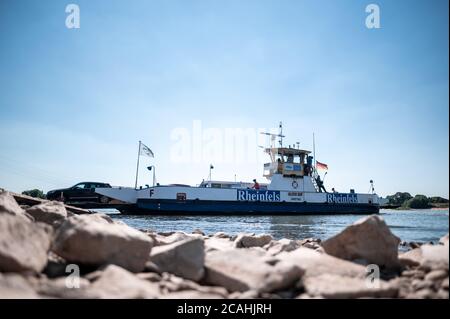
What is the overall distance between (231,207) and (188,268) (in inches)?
1040

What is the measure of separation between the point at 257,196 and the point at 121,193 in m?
12.7

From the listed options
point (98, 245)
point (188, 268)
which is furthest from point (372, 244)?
point (98, 245)

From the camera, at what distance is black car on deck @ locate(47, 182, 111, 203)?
86.1ft

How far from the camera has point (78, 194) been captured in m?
26.7

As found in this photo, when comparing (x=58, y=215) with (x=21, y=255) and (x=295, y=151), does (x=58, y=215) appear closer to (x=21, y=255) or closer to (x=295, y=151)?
(x=21, y=255)

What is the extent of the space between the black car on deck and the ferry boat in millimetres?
578

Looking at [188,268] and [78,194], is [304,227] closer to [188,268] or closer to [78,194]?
[188,268]

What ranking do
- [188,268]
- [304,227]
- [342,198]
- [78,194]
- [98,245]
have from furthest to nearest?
[342,198] < [78,194] < [304,227] < [188,268] < [98,245]

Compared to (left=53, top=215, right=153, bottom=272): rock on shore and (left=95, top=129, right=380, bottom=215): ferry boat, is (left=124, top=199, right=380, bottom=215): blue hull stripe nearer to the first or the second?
(left=95, top=129, right=380, bottom=215): ferry boat

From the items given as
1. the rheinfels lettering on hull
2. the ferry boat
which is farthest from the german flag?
the rheinfels lettering on hull

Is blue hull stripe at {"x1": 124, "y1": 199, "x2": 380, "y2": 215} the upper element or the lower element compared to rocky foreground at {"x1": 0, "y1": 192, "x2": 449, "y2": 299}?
lower

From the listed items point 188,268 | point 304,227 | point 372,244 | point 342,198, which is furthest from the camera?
point 342,198

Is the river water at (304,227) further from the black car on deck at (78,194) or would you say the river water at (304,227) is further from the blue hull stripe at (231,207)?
the black car on deck at (78,194)
